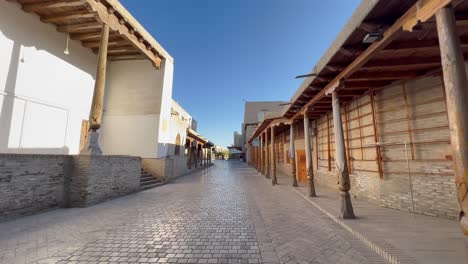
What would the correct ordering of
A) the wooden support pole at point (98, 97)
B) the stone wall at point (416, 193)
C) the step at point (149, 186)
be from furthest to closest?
the step at point (149, 186) < the wooden support pole at point (98, 97) < the stone wall at point (416, 193)

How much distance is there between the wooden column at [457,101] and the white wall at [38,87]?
37.4 ft

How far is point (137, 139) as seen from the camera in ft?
36.0

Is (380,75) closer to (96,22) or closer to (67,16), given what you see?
(96,22)

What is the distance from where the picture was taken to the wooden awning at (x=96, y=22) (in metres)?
7.27

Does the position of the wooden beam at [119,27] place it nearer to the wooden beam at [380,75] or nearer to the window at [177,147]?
the window at [177,147]

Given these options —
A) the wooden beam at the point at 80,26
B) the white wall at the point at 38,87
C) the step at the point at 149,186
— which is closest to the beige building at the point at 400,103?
the step at the point at 149,186

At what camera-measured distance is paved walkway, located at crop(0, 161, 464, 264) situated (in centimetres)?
285

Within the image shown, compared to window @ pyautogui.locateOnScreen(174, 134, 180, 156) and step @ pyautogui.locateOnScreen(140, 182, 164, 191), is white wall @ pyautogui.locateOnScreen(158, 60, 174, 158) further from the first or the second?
step @ pyautogui.locateOnScreen(140, 182, 164, 191)

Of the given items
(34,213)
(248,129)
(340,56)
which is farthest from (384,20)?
(248,129)

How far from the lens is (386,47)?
3504mm

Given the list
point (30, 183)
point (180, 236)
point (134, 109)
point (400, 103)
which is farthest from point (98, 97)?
point (400, 103)

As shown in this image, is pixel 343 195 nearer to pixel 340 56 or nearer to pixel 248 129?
pixel 340 56

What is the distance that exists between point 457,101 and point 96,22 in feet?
37.8

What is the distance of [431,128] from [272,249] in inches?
189
